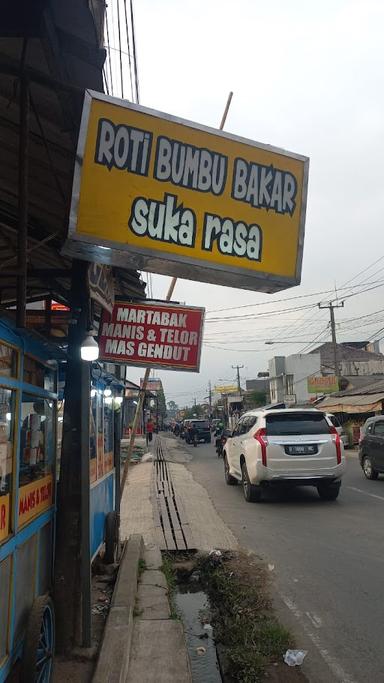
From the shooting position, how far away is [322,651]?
412 cm

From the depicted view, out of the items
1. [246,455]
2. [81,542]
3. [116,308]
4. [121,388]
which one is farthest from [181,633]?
[246,455]

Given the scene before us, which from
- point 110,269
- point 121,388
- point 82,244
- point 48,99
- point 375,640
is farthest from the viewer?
point 121,388

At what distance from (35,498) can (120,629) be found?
128 centimetres

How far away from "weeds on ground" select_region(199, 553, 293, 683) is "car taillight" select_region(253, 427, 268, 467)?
320 centimetres

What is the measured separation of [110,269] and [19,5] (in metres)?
2.68

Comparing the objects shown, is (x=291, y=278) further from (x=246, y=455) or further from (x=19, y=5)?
(x=246, y=455)

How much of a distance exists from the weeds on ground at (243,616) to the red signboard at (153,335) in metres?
2.28

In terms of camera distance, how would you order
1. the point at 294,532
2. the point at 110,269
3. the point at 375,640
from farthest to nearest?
1. the point at 294,532
2. the point at 110,269
3. the point at 375,640

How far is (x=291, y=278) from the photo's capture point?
410 centimetres

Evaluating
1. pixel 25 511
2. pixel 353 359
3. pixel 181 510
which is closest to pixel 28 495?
pixel 25 511

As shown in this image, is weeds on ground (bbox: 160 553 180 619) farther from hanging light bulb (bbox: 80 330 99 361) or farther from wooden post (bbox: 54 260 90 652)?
hanging light bulb (bbox: 80 330 99 361)

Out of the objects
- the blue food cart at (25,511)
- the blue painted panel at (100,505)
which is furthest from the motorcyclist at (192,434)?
the blue food cart at (25,511)

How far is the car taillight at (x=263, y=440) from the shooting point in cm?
992

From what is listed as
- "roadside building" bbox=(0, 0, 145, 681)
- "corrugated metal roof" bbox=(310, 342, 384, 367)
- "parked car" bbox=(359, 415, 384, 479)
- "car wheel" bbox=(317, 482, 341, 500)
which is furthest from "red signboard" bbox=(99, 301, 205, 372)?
"corrugated metal roof" bbox=(310, 342, 384, 367)
